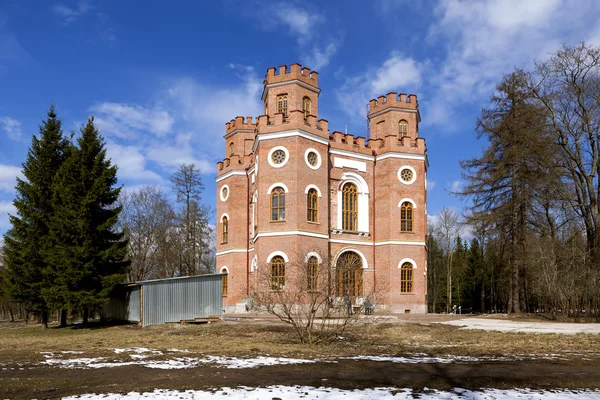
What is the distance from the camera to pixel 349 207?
31.2m

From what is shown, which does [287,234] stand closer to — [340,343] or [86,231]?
[86,231]

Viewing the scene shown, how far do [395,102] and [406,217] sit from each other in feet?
24.8

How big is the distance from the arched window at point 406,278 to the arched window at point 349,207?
3.75m

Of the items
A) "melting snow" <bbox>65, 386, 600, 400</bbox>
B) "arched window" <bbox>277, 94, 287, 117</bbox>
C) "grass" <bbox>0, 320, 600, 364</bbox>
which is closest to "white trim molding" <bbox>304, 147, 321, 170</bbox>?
"arched window" <bbox>277, 94, 287, 117</bbox>

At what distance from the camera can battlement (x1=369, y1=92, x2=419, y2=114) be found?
3303 cm

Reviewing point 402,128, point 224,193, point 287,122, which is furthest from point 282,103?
point 402,128

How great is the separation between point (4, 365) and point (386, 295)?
22.7 metres

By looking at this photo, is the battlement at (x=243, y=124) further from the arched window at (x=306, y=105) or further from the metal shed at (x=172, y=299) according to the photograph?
the metal shed at (x=172, y=299)

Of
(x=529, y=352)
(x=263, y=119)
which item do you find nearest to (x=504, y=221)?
(x=263, y=119)

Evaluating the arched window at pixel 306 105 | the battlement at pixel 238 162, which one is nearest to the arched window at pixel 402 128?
the arched window at pixel 306 105

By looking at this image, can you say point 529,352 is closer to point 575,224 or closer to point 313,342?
point 313,342

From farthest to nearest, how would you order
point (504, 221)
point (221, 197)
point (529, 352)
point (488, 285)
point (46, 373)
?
1. point (488, 285)
2. point (221, 197)
3. point (504, 221)
4. point (529, 352)
5. point (46, 373)

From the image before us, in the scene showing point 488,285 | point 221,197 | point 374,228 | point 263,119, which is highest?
point 263,119

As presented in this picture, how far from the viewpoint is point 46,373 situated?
9.51 meters
